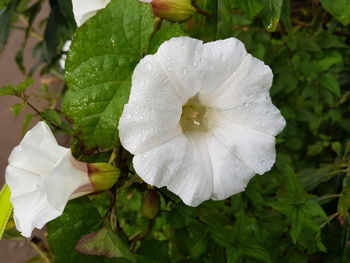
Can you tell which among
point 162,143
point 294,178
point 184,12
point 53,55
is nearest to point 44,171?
point 162,143

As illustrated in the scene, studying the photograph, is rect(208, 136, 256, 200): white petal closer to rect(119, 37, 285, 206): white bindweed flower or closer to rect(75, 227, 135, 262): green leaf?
rect(119, 37, 285, 206): white bindweed flower

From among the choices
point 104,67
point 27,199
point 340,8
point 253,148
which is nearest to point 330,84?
point 340,8

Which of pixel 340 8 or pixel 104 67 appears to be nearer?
pixel 104 67

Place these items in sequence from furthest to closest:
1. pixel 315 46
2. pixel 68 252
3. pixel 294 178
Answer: pixel 315 46
pixel 294 178
pixel 68 252

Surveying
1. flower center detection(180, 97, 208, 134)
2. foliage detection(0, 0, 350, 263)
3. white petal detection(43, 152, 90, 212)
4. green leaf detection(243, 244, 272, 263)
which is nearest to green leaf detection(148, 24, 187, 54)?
foliage detection(0, 0, 350, 263)

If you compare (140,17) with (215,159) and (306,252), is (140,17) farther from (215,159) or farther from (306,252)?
(306,252)

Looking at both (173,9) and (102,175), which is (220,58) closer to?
(173,9)
